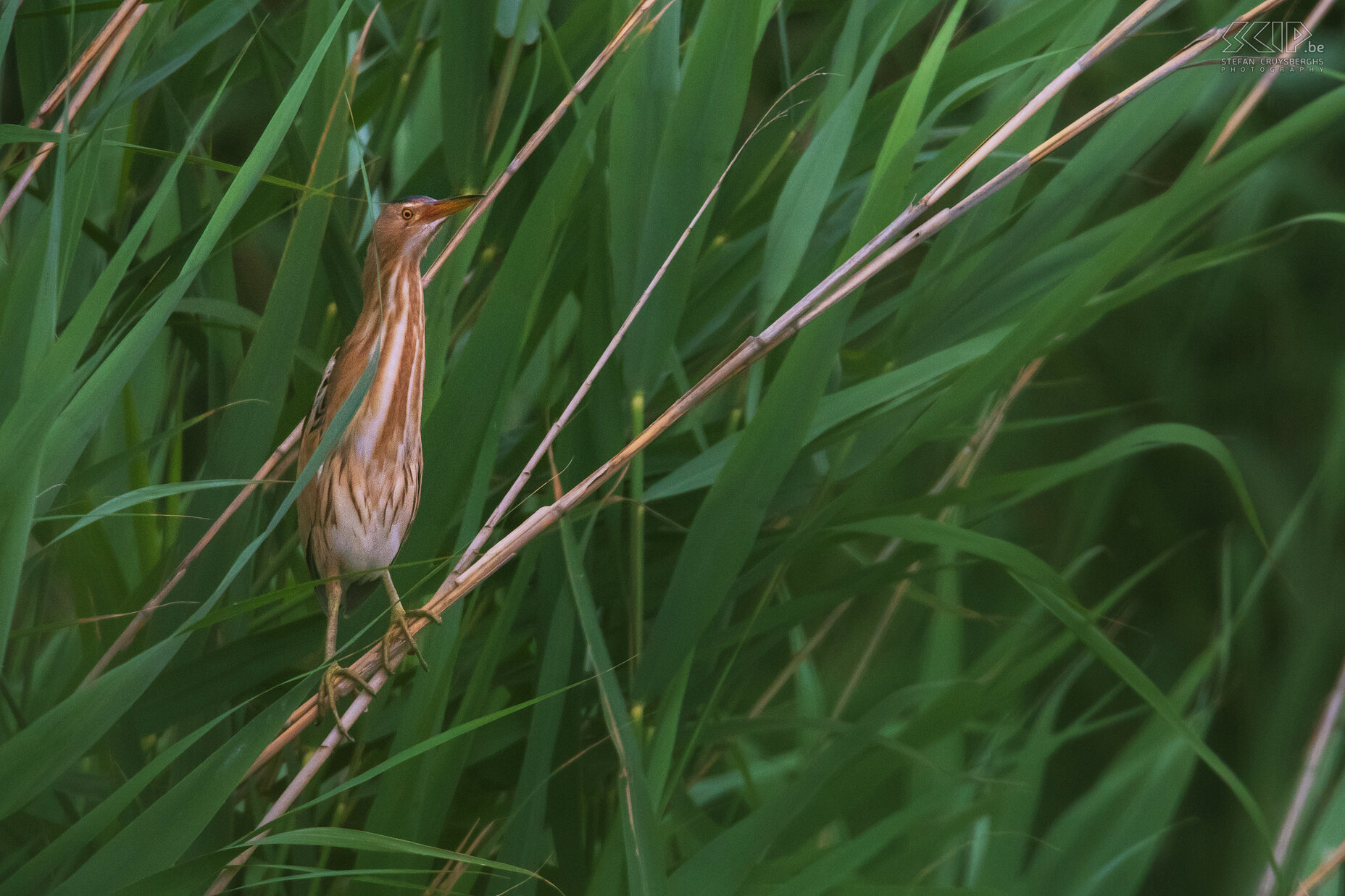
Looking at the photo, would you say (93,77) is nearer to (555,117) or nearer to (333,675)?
(555,117)

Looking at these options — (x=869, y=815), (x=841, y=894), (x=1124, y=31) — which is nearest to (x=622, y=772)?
(x=841, y=894)

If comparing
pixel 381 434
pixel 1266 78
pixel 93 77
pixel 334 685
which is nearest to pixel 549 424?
pixel 381 434

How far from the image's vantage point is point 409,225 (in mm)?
771

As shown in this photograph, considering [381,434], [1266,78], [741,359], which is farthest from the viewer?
[1266,78]

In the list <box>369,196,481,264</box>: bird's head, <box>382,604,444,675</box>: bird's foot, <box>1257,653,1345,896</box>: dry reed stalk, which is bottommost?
<box>1257,653,1345,896</box>: dry reed stalk

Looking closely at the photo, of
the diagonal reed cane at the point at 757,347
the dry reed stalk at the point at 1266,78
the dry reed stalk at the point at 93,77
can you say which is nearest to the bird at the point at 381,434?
the diagonal reed cane at the point at 757,347

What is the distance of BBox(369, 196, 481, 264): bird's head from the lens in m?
0.75

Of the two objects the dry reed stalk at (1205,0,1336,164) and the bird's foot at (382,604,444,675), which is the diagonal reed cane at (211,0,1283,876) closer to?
the bird's foot at (382,604,444,675)

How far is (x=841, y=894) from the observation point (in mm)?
757

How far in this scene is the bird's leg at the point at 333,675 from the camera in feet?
2.08

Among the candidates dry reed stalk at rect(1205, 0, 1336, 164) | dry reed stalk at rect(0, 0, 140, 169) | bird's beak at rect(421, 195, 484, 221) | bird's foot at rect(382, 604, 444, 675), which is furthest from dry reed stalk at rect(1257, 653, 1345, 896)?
dry reed stalk at rect(0, 0, 140, 169)

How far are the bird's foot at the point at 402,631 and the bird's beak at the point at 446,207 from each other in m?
0.28

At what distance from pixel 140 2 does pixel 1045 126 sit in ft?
2.20

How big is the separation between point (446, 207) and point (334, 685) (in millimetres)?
343
